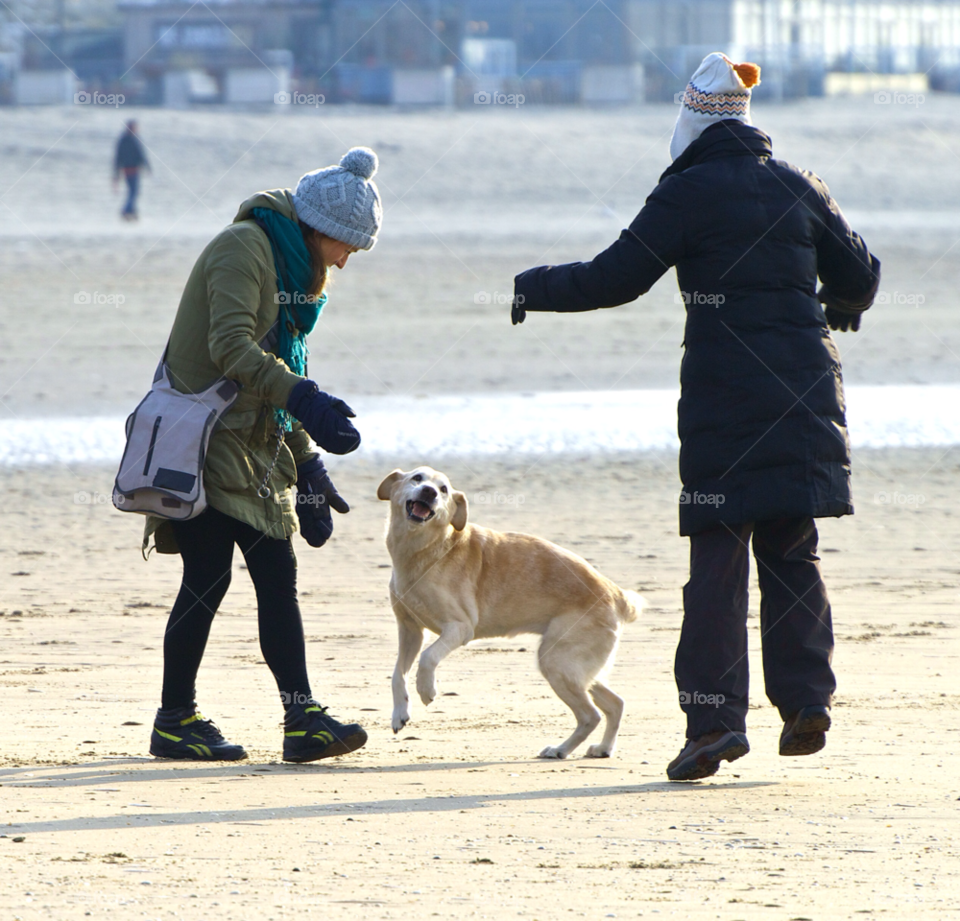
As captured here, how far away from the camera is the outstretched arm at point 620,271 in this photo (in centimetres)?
441

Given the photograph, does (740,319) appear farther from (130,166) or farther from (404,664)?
(130,166)

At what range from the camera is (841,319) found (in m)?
4.88

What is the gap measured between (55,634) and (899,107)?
169ft

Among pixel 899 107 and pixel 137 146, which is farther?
pixel 899 107

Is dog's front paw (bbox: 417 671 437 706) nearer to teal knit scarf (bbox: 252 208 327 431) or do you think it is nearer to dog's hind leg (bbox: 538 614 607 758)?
dog's hind leg (bbox: 538 614 607 758)

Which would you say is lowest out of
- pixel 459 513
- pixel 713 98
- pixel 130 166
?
pixel 459 513

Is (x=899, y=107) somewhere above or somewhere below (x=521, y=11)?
below

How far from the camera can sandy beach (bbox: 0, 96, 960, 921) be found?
138 inches

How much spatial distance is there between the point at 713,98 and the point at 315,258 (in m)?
1.37

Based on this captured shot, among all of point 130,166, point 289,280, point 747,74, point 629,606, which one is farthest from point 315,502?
point 130,166

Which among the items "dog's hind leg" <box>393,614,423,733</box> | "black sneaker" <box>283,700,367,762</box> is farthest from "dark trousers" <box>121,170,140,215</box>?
"black sneaker" <box>283,700,367,762</box>

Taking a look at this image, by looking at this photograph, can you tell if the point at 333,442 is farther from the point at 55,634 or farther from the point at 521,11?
the point at 521,11

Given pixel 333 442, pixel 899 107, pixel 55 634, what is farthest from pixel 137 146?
pixel 899 107

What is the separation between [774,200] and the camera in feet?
14.6
